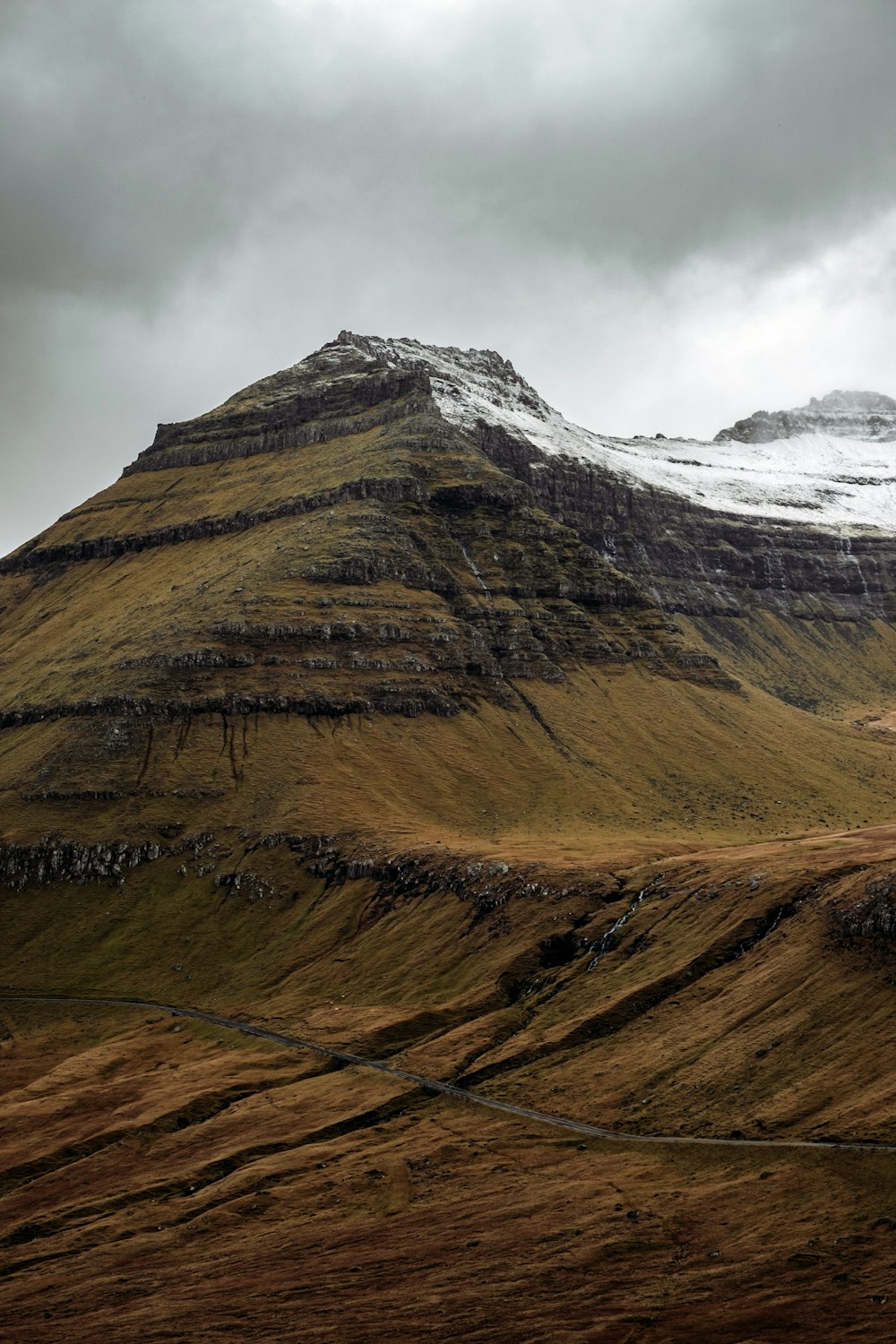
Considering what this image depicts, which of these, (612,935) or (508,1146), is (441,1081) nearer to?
(508,1146)

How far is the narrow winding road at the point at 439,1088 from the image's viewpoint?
89312 mm

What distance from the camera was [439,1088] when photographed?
388 feet

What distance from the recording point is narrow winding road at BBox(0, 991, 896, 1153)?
3516 inches

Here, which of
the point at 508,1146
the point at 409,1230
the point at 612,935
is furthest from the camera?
the point at 612,935

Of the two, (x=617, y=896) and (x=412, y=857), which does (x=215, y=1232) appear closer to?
(x=617, y=896)

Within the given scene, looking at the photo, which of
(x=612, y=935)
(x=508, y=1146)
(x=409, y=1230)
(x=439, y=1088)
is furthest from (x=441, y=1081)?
(x=612, y=935)

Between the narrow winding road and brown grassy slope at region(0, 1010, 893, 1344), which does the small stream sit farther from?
brown grassy slope at region(0, 1010, 893, 1344)

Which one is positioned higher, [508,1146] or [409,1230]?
[409,1230]

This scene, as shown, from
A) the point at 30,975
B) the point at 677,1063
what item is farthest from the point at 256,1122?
the point at 30,975

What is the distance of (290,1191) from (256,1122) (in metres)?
17.2

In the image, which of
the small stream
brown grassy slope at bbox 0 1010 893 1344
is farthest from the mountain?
the small stream

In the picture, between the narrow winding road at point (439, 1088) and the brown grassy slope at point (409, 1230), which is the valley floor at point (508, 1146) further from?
the narrow winding road at point (439, 1088)

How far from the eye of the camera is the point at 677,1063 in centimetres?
10694

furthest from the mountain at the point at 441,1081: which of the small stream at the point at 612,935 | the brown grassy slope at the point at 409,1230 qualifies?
the small stream at the point at 612,935
